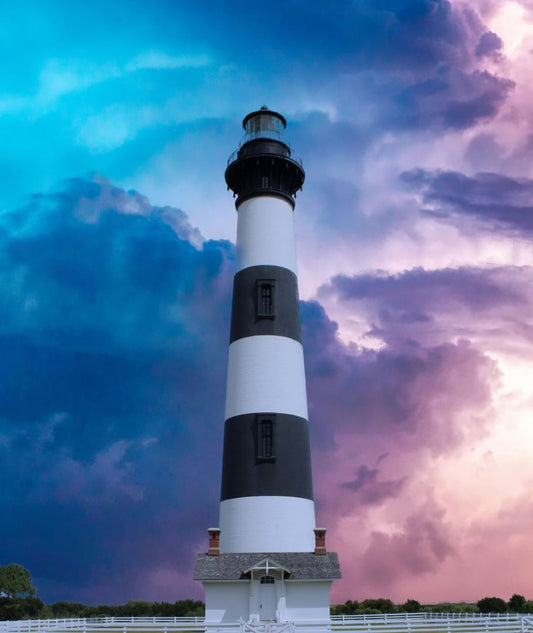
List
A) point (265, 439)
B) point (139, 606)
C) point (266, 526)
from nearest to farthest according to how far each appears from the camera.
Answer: point (266, 526)
point (265, 439)
point (139, 606)

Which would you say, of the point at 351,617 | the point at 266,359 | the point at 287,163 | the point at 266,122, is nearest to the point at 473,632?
the point at 351,617

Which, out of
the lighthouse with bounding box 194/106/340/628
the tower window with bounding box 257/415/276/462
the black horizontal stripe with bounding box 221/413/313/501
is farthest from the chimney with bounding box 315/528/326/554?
the tower window with bounding box 257/415/276/462

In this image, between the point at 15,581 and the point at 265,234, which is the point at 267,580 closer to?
the point at 265,234

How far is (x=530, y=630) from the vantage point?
27.6 meters

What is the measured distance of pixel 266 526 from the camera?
2916 cm

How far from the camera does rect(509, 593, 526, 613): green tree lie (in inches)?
1756

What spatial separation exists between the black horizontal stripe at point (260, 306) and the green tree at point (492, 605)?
83.1 ft

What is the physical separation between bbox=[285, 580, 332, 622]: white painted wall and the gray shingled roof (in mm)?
370

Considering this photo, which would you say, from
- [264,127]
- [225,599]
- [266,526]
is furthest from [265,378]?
[264,127]

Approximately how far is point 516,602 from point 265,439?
83.9 ft

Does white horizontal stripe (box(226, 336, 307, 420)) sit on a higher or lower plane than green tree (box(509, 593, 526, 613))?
higher

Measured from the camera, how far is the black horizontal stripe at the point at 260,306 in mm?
32312

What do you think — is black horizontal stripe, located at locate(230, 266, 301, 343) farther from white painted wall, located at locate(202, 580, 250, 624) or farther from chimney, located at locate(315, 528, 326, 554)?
white painted wall, located at locate(202, 580, 250, 624)

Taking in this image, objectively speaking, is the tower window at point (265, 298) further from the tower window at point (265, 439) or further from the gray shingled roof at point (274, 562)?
the gray shingled roof at point (274, 562)
